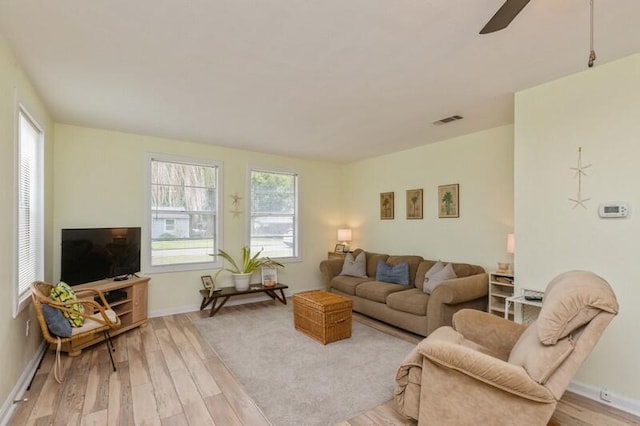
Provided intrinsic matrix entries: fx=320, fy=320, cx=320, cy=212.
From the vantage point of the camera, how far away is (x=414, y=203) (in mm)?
5047

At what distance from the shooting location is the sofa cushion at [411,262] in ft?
14.9

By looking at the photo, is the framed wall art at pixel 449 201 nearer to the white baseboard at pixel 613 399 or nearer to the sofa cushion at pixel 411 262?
the sofa cushion at pixel 411 262

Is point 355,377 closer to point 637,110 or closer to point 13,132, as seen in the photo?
point 637,110

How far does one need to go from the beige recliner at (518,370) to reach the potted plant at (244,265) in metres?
3.20

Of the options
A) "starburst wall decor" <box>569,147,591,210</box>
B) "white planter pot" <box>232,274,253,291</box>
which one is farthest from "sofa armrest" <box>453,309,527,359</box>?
"white planter pot" <box>232,274,253,291</box>

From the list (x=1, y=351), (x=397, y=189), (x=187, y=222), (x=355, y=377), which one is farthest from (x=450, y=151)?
(x=1, y=351)

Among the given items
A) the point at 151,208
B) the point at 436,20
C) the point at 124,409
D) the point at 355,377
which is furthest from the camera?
the point at 151,208

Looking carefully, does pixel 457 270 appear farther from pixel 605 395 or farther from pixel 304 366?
pixel 304 366

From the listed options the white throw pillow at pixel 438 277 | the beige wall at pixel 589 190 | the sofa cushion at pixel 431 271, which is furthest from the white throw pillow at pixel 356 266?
the beige wall at pixel 589 190

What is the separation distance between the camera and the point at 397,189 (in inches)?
211

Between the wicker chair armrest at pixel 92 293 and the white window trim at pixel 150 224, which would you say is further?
the white window trim at pixel 150 224

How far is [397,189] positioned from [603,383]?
351 cm

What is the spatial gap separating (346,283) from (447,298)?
1687mm

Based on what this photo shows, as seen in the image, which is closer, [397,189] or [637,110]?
[637,110]
